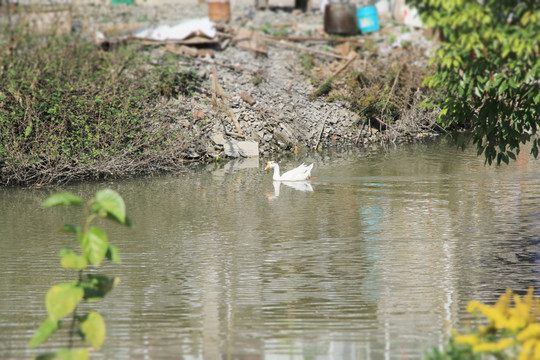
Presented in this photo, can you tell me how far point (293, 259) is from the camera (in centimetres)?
998

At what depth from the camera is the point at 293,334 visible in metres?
6.61

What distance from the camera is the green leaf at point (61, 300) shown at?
4730 mm

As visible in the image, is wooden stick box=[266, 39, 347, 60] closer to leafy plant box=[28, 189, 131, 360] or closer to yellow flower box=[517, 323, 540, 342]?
leafy plant box=[28, 189, 131, 360]

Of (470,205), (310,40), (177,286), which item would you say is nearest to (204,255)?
(177,286)

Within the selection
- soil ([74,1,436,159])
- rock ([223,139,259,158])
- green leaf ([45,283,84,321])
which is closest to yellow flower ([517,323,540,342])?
green leaf ([45,283,84,321])

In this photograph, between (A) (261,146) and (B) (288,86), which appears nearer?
(A) (261,146)

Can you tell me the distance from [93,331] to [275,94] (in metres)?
18.1

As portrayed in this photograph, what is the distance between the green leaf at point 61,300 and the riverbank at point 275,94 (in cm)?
1214

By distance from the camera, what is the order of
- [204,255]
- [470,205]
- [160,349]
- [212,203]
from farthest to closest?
[212,203] → [470,205] → [204,255] → [160,349]

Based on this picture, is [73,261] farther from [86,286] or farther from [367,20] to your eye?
[367,20]

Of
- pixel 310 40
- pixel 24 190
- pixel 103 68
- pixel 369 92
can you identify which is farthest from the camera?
pixel 310 40

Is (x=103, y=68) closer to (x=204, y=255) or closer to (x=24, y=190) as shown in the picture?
(x=24, y=190)

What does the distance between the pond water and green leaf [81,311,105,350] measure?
1266mm

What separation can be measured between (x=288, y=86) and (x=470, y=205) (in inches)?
423
